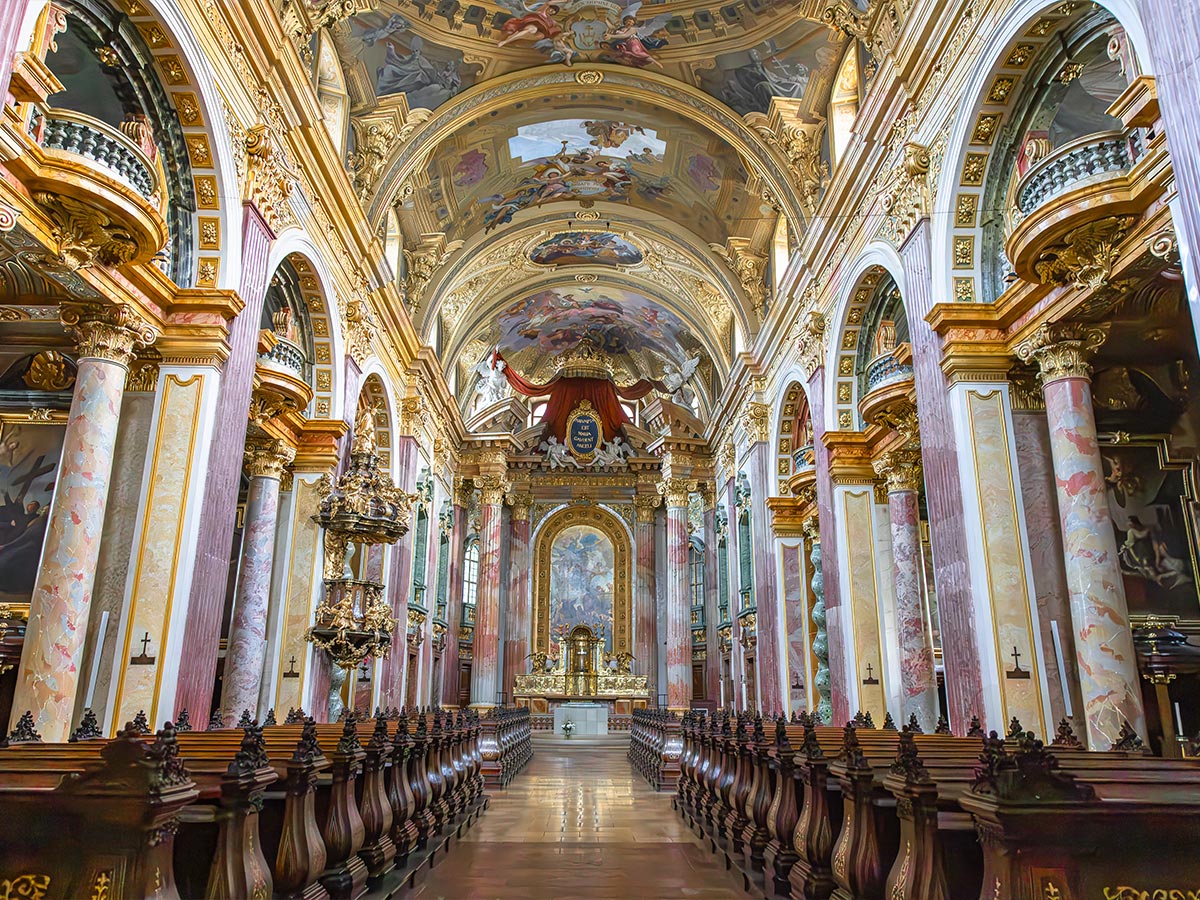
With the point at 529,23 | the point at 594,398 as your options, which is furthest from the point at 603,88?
the point at 594,398

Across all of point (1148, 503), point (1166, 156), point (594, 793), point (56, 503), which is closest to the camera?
point (1166, 156)

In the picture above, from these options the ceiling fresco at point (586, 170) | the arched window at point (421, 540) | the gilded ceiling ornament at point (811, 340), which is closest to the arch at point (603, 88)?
the ceiling fresco at point (586, 170)

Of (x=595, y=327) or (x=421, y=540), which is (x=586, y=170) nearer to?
(x=595, y=327)

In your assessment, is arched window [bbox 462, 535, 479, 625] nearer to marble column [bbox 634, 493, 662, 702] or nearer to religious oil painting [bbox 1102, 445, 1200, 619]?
marble column [bbox 634, 493, 662, 702]

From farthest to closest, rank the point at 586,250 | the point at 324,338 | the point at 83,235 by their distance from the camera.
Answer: the point at 586,250 < the point at 324,338 < the point at 83,235

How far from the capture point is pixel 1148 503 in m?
10.0

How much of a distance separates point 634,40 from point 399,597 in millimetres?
11281

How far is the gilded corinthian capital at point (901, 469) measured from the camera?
12391 millimetres

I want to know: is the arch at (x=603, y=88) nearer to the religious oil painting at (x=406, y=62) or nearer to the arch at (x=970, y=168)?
the religious oil painting at (x=406, y=62)

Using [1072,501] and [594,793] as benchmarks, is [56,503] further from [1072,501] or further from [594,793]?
[1072,501]

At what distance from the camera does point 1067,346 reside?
26.4 feet

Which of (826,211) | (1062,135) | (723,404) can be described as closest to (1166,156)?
(1062,135)

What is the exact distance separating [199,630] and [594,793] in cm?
599

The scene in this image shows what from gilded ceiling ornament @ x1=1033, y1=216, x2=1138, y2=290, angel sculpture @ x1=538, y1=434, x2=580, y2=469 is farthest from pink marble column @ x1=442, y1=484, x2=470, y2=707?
gilded ceiling ornament @ x1=1033, y1=216, x2=1138, y2=290
